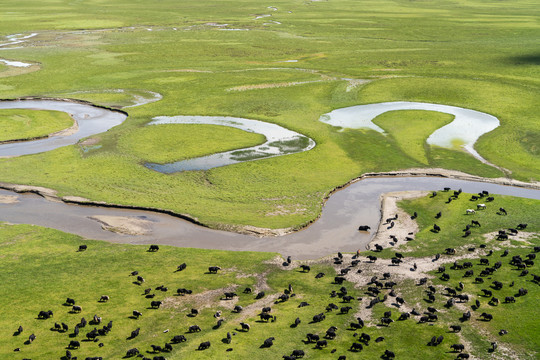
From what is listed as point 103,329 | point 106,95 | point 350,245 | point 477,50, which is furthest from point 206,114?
point 477,50

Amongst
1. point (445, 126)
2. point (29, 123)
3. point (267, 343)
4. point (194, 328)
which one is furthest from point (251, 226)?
point (29, 123)

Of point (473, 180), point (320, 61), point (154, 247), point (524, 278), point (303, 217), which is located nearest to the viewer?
point (524, 278)

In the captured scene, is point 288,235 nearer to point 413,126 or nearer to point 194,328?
point 194,328

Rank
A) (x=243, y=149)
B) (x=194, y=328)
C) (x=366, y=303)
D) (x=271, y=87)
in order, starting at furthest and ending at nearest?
(x=271, y=87) → (x=243, y=149) → (x=366, y=303) → (x=194, y=328)

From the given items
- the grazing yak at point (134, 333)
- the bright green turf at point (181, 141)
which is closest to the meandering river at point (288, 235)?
the grazing yak at point (134, 333)

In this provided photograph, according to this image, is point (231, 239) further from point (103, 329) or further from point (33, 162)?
point (33, 162)

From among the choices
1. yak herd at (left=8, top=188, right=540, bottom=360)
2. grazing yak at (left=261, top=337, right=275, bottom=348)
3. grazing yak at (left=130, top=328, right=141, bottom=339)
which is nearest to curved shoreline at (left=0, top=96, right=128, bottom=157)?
yak herd at (left=8, top=188, right=540, bottom=360)
